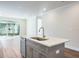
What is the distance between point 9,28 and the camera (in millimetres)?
11680

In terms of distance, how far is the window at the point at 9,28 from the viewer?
37.3 ft

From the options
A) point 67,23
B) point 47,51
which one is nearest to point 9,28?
point 67,23

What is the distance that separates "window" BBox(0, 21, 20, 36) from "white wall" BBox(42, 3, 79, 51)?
6.28 metres

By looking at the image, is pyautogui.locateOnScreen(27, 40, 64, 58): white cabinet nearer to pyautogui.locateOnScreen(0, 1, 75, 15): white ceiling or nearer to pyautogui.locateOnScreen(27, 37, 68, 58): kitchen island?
pyautogui.locateOnScreen(27, 37, 68, 58): kitchen island

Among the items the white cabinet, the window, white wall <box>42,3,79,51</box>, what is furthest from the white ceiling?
the window

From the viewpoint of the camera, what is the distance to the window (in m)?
11.4

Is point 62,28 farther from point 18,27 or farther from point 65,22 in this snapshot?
point 18,27

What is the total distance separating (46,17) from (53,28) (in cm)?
130

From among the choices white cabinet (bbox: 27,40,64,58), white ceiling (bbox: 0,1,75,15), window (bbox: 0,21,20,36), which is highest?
white ceiling (bbox: 0,1,75,15)

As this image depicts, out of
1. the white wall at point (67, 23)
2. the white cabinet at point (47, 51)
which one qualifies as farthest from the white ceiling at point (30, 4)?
the white cabinet at point (47, 51)

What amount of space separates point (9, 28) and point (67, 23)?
324 inches

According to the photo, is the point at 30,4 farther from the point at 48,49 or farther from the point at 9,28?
the point at 9,28

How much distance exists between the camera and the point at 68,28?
5.29m

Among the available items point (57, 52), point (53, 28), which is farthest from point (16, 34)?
point (57, 52)
